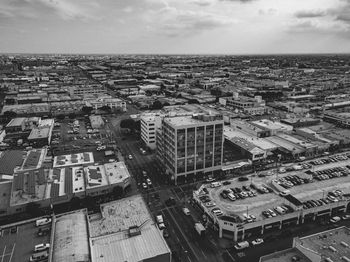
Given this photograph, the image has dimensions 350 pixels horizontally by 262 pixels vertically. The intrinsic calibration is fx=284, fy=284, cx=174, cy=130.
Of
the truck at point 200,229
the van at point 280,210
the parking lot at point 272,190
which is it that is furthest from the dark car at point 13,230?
the van at point 280,210

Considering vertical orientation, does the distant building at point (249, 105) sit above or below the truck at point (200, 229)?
above

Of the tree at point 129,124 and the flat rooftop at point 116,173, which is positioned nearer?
the flat rooftop at point 116,173

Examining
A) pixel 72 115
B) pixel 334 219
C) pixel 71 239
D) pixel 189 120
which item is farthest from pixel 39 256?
pixel 72 115

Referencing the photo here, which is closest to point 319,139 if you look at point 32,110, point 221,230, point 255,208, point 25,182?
point 255,208

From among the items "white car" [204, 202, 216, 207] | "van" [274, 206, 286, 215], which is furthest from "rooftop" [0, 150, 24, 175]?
"van" [274, 206, 286, 215]

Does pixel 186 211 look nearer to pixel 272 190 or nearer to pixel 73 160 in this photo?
pixel 272 190

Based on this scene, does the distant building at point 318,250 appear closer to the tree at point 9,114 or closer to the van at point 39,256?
the van at point 39,256

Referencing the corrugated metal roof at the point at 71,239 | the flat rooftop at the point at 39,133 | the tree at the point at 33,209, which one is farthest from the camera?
the flat rooftop at the point at 39,133

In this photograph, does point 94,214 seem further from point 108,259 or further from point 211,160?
point 211,160

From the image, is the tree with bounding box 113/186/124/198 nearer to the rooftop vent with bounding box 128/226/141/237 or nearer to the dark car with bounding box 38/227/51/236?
the dark car with bounding box 38/227/51/236
